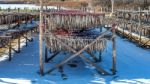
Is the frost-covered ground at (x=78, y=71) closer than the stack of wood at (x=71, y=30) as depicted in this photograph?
Yes

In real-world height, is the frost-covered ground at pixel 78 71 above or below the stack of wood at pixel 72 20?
below

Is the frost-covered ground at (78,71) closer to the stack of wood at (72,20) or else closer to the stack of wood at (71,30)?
the stack of wood at (71,30)

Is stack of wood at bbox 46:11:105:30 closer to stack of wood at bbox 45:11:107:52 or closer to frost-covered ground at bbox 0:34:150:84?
stack of wood at bbox 45:11:107:52

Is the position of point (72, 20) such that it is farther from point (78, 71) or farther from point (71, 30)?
point (78, 71)

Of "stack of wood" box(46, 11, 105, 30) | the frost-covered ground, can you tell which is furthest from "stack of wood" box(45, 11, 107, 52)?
the frost-covered ground

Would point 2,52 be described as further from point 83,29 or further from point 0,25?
point 83,29

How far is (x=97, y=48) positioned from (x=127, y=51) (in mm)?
5888

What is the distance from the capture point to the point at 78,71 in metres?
13.8

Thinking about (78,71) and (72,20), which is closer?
(72,20)

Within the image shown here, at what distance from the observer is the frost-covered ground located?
12.3 meters

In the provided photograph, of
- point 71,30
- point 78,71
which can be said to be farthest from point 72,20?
point 78,71

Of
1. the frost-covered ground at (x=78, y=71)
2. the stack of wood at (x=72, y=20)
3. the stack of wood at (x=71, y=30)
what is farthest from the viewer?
the stack of wood at (x=72, y=20)

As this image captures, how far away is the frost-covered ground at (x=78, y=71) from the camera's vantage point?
12328 millimetres

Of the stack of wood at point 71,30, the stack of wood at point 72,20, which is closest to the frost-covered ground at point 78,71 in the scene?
the stack of wood at point 71,30
